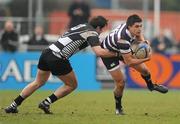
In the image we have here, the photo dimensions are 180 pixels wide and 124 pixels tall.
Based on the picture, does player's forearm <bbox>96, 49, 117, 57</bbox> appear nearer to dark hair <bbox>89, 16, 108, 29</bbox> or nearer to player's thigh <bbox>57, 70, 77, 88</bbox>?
dark hair <bbox>89, 16, 108, 29</bbox>

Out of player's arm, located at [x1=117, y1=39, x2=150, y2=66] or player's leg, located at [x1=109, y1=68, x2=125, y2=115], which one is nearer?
player's arm, located at [x1=117, y1=39, x2=150, y2=66]

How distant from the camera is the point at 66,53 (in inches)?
596

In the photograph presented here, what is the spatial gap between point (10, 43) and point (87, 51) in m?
3.23

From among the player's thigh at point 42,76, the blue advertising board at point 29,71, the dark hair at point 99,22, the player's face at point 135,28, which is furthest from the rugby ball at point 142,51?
the blue advertising board at point 29,71

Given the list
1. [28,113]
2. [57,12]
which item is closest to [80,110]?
[28,113]

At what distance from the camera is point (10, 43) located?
89.7ft

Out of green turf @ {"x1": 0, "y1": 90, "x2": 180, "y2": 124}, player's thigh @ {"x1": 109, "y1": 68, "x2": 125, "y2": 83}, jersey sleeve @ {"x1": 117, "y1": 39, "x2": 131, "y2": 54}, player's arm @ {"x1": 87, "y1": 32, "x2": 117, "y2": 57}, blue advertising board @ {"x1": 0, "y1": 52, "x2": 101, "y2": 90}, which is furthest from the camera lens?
blue advertising board @ {"x1": 0, "y1": 52, "x2": 101, "y2": 90}

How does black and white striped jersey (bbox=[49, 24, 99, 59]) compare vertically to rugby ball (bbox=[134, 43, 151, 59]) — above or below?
above

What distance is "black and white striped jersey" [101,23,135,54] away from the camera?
15.2m

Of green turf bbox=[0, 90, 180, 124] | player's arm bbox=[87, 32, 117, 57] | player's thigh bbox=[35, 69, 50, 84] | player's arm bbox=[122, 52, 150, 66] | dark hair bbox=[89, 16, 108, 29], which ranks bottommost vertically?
green turf bbox=[0, 90, 180, 124]

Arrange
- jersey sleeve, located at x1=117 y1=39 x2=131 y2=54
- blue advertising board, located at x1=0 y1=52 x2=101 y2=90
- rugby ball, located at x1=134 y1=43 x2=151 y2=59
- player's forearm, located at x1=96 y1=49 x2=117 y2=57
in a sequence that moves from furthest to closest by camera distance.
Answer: blue advertising board, located at x1=0 y1=52 x2=101 y2=90 → rugby ball, located at x1=134 y1=43 x2=151 y2=59 → jersey sleeve, located at x1=117 y1=39 x2=131 y2=54 → player's forearm, located at x1=96 y1=49 x2=117 y2=57

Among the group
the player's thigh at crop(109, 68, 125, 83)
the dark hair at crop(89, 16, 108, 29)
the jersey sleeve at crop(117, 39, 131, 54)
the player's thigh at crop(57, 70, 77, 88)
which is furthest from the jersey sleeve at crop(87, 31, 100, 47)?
the player's thigh at crop(109, 68, 125, 83)

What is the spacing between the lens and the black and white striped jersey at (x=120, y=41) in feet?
49.9

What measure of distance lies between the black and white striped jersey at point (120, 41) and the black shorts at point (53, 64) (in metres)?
1.03
